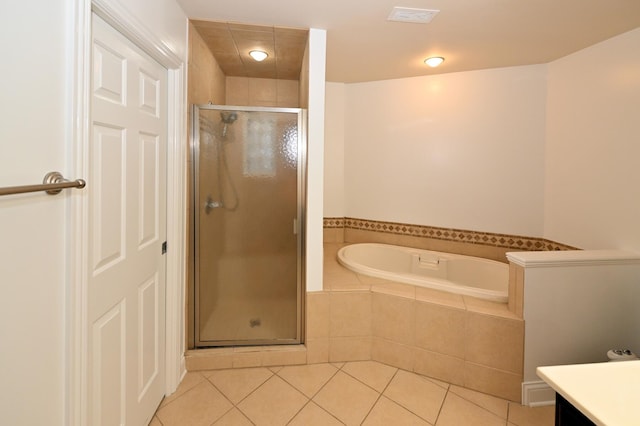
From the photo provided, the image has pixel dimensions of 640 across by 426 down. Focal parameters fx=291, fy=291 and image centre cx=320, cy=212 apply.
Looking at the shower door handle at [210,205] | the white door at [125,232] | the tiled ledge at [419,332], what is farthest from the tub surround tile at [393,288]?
the white door at [125,232]

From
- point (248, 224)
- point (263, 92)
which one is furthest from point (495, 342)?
point (263, 92)

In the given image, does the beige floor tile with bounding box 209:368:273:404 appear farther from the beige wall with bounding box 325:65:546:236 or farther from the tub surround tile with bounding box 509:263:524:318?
the beige wall with bounding box 325:65:546:236

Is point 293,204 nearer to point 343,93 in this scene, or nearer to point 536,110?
point 343,93

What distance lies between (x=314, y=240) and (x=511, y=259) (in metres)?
1.22

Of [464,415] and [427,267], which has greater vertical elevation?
[427,267]

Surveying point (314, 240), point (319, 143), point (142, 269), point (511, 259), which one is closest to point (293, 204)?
point (314, 240)

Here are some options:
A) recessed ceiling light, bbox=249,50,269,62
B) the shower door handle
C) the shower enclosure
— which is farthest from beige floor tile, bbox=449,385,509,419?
recessed ceiling light, bbox=249,50,269,62

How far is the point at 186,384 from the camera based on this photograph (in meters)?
1.81

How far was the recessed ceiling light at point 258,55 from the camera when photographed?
2.30m

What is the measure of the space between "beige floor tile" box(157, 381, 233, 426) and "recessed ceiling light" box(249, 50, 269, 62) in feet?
7.91

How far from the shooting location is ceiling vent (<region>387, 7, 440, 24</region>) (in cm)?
171

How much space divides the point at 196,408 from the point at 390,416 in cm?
108

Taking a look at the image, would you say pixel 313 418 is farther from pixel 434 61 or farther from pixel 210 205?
pixel 434 61

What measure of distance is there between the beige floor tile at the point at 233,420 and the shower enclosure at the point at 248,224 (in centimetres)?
50
